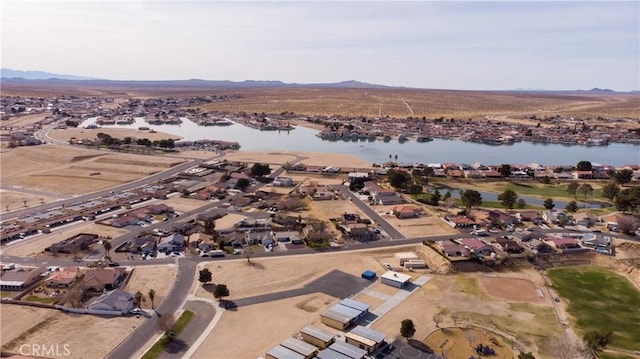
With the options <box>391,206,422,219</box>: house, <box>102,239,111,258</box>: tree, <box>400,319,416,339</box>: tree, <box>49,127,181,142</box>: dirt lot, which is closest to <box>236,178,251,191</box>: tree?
<box>391,206,422,219</box>: house

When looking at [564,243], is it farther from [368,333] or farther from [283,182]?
[283,182]

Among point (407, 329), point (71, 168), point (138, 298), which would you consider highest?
point (71, 168)

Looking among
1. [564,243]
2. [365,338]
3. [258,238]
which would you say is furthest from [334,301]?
[564,243]

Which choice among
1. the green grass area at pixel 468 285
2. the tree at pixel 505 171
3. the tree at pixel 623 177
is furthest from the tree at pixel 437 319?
the tree at pixel 623 177

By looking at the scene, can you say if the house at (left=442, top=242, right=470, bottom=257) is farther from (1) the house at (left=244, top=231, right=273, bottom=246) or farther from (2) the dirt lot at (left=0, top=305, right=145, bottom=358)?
(2) the dirt lot at (left=0, top=305, right=145, bottom=358)

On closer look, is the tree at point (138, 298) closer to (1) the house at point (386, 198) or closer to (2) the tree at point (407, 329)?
(2) the tree at point (407, 329)

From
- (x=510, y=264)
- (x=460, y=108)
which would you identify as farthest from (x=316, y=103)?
(x=510, y=264)
